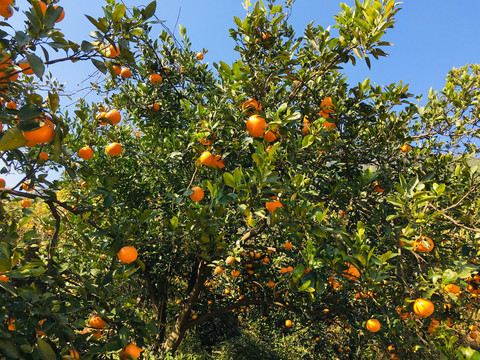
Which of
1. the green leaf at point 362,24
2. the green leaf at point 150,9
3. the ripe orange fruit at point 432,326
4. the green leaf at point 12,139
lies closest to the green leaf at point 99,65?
the green leaf at point 150,9

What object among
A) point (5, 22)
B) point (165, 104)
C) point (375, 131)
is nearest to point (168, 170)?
point (165, 104)

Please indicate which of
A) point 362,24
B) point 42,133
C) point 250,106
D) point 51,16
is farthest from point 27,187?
point 362,24

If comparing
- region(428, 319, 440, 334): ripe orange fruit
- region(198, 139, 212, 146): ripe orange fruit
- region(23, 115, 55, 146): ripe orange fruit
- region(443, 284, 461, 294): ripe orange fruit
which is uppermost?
region(198, 139, 212, 146): ripe orange fruit

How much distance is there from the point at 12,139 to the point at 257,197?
1.23 meters

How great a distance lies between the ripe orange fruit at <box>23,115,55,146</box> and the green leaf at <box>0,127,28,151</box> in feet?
0.18

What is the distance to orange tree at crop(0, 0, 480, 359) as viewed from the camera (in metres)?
1.61

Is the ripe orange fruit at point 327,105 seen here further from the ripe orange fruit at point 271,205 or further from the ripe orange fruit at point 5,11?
the ripe orange fruit at point 5,11

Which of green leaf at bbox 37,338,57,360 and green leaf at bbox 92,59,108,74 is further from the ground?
green leaf at bbox 92,59,108,74

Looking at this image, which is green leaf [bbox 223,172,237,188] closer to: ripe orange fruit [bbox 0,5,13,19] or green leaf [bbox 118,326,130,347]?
green leaf [bbox 118,326,130,347]

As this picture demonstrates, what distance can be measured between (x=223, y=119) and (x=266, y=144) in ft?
1.47

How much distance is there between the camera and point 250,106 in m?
2.27

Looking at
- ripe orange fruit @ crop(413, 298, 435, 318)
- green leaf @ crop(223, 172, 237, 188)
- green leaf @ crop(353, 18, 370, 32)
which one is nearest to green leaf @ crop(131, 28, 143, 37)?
green leaf @ crop(223, 172, 237, 188)

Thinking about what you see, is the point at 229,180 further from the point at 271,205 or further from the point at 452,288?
the point at 452,288

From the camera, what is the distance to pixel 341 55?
7.34ft
